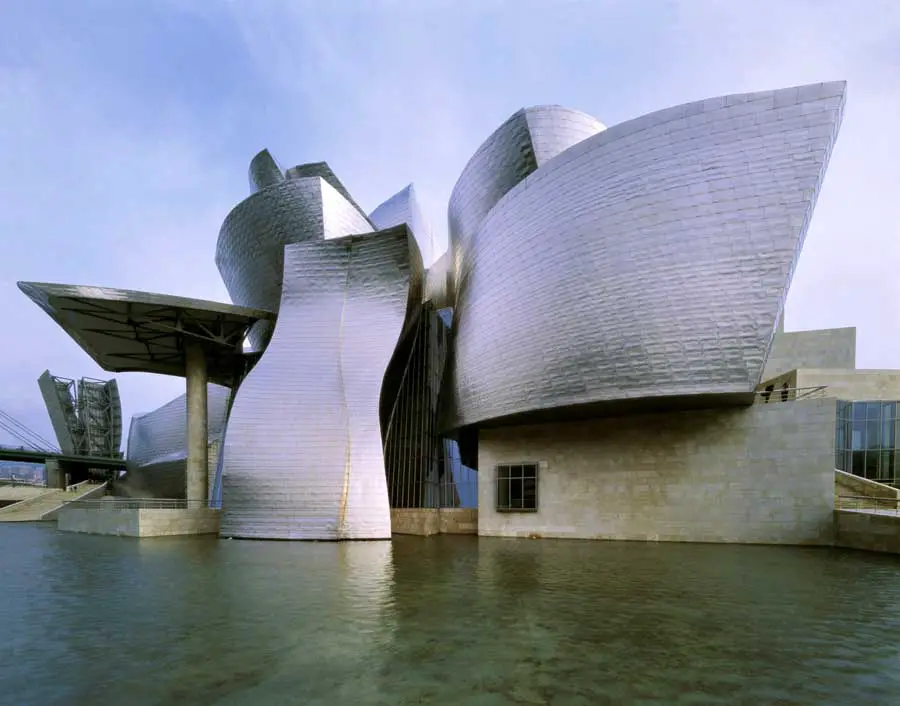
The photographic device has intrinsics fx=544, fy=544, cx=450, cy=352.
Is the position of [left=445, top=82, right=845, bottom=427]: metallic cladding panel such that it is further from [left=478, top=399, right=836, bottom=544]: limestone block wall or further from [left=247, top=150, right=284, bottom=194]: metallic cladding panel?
[left=247, top=150, right=284, bottom=194]: metallic cladding panel

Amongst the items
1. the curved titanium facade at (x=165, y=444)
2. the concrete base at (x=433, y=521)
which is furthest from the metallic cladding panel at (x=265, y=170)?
the concrete base at (x=433, y=521)

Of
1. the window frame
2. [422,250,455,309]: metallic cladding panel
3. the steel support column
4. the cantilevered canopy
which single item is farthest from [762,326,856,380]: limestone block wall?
the steel support column

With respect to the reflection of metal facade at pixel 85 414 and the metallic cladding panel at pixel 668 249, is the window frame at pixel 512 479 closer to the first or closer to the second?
the metallic cladding panel at pixel 668 249

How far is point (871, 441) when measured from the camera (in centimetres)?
1700

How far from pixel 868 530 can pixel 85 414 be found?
49.0 metres

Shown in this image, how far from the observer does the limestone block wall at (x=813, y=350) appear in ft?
77.2

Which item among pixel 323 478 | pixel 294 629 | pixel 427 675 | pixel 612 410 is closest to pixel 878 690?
pixel 427 675

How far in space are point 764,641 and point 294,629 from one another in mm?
4827

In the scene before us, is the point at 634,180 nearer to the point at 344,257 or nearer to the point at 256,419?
the point at 344,257

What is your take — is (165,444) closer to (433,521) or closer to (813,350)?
(433,521)

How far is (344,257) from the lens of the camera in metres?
20.2

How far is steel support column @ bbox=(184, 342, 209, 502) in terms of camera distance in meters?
22.3

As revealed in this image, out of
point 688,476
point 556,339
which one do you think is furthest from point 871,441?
point 556,339

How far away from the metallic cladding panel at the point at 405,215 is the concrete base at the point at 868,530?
797 inches
